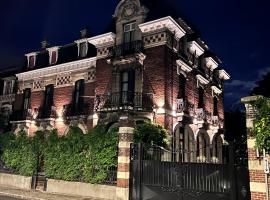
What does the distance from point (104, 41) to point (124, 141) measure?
12.4 meters

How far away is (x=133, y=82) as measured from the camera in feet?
68.9

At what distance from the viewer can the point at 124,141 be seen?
12.3 metres

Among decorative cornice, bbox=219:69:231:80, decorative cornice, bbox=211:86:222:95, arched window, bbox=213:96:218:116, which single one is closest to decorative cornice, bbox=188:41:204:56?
decorative cornice, bbox=211:86:222:95

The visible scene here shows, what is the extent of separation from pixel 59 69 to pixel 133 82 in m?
8.56

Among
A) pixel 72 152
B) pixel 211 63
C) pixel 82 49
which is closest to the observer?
pixel 72 152

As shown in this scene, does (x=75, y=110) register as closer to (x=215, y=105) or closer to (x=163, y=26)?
(x=163, y=26)

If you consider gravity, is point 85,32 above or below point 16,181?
above

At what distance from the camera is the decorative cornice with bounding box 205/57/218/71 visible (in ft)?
86.1

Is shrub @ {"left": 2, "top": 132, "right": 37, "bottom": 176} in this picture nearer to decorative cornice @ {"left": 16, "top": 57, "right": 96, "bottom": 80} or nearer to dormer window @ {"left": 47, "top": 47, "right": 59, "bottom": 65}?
decorative cornice @ {"left": 16, "top": 57, "right": 96, "bottom": 80}

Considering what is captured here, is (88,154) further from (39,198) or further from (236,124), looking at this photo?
(236,124)

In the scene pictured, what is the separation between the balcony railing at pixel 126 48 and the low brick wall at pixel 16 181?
1033 centimetres

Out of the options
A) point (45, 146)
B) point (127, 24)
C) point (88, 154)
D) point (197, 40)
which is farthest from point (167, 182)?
point (197, 40)

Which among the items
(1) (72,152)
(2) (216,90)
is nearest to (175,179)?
(1) (72,152)

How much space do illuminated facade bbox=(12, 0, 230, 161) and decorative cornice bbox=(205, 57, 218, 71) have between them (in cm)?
10
